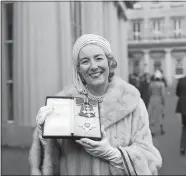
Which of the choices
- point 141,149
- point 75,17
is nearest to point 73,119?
point 141,149

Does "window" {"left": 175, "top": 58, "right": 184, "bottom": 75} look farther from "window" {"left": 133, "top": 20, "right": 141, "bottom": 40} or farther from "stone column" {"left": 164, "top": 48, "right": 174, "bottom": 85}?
"window" {"left": 133, "top": 20, "right": 141, "bottom": 40}

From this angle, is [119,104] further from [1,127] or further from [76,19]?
[1,127]

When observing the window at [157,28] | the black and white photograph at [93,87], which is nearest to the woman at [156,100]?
the black and white photograph at [93,87]

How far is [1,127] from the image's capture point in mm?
1682

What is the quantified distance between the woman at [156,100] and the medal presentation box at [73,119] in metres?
0.60

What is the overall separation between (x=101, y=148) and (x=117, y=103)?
182mm

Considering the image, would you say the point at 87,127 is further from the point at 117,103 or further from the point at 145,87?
the point at 145,87

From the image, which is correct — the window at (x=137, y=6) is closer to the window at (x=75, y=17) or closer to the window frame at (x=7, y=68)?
the window at (x=75, y=17)

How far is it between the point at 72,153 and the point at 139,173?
0.83 ft

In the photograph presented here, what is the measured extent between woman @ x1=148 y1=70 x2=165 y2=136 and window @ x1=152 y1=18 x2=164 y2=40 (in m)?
0.20

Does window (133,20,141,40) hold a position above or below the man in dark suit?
above

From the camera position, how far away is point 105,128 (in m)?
0.97

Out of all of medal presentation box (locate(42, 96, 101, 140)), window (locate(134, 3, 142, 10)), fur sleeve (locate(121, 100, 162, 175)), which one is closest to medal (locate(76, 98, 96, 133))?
medal presentation box (locate(42, 96, 101, 140))

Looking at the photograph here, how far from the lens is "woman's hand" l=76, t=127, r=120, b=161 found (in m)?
0.87
